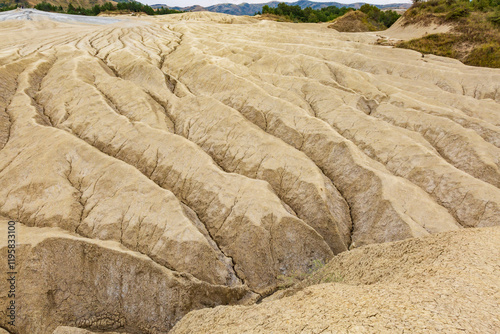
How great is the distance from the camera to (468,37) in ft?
115

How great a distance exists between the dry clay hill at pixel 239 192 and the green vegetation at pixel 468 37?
8.63m

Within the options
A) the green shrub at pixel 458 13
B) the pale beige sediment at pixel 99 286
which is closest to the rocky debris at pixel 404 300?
the pale beige sediment at pixel 99 286

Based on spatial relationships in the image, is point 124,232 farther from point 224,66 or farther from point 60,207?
point 224,66

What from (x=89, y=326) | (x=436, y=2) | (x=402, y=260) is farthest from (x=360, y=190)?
(x=436, y=2)

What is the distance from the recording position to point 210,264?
12164 mm

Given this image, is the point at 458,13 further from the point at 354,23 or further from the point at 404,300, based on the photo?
the point at 404,300

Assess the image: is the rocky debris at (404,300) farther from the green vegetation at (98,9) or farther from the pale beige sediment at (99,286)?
the green vegetation at (98,9)

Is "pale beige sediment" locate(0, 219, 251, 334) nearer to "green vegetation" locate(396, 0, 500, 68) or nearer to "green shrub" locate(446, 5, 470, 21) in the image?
"green vegetation" locate(396, 0, 500, 68)

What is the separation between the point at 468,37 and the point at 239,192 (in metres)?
39.6

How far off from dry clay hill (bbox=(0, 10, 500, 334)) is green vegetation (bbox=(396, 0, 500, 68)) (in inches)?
340

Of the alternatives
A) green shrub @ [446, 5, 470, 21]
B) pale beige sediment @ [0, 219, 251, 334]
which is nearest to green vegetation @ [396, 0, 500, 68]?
green shrub @ [446, 5, 470, 21]

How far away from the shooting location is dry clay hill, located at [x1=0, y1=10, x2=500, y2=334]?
8.16 m

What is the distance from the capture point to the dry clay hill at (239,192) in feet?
26.8

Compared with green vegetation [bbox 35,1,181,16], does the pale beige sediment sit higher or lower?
→ lower
